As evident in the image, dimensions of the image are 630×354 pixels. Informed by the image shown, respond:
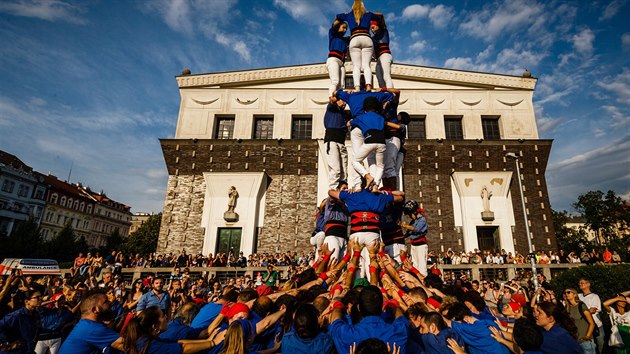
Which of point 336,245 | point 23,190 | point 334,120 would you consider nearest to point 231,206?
point 334,120

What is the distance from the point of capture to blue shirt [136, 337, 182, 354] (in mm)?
3037

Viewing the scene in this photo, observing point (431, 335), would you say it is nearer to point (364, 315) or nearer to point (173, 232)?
point (364, 315)

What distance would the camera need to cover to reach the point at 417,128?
25.9 m

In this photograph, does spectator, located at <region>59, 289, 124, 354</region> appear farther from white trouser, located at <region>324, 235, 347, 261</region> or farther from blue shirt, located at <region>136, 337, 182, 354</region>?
white trouser, located at <region>324, 235, 347, 261</region>

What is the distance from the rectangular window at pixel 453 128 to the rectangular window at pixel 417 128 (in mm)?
1785

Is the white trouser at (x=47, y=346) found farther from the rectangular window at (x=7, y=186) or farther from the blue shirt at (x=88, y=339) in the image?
the rectangular window at (x=7, y=186)

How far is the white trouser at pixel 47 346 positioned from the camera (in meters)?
6.16

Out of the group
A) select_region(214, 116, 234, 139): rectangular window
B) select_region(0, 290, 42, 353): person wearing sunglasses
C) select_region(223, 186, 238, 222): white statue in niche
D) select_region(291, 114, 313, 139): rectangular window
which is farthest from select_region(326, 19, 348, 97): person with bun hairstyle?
select_region(214, 116, 234, 139): rectangular window

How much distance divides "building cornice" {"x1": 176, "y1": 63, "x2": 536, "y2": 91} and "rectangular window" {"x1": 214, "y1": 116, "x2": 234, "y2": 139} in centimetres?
318

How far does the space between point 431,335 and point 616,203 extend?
44213 millimetres

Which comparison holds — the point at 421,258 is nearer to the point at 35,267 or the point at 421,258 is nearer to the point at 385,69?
the point at 385,69

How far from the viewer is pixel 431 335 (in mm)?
3340

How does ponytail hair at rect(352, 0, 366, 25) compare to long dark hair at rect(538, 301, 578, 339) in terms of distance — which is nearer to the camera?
long dark hair at rect(538, 301, 578, 339)

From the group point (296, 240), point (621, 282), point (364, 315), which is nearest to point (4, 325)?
point (364, 315)
